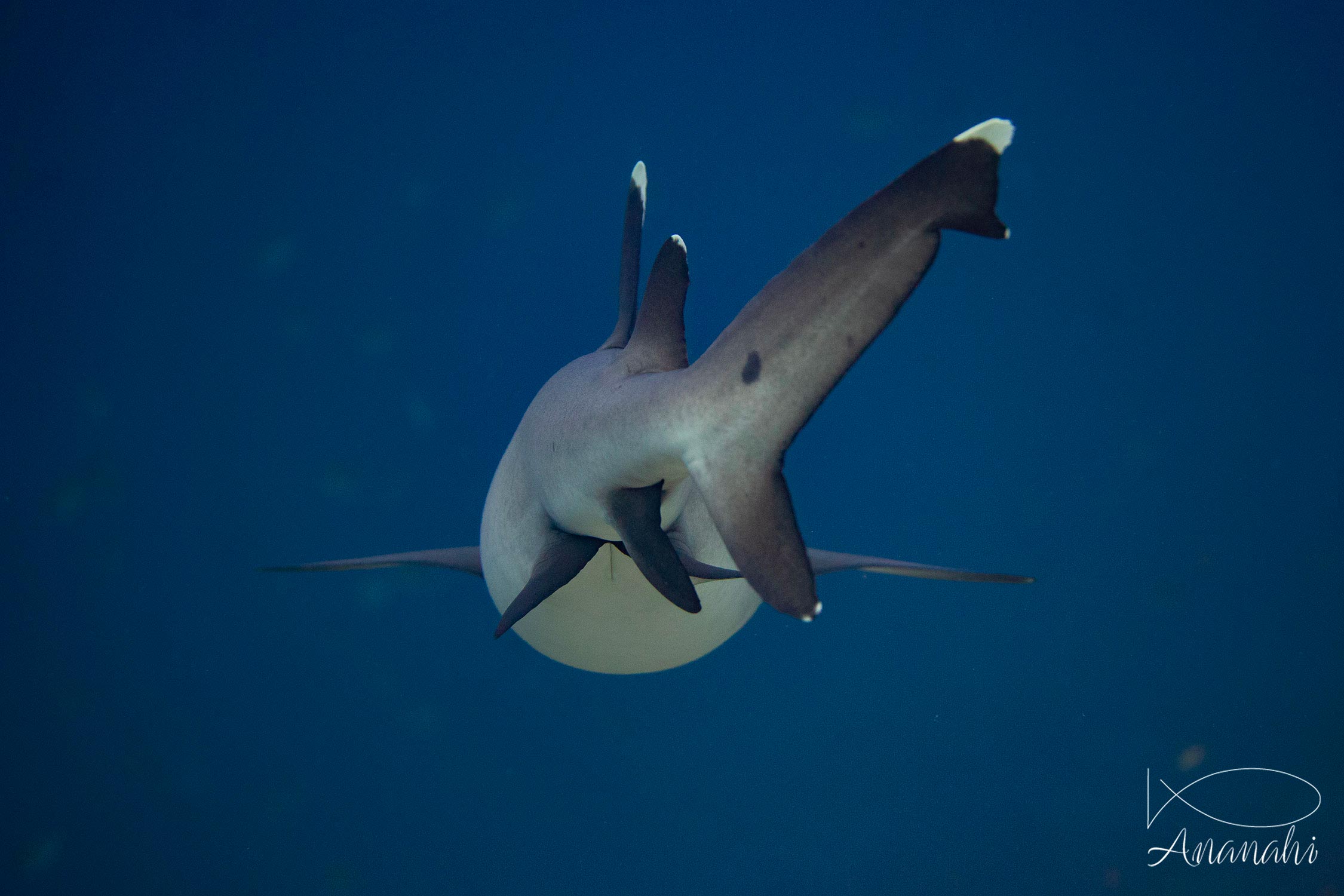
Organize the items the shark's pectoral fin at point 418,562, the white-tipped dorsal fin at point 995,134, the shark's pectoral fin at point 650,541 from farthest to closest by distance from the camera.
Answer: the shark's pectoral fin at point 418,562, the shark's pectoral fin at point 650,541, the white-tipped dorsal fin at point 995,134

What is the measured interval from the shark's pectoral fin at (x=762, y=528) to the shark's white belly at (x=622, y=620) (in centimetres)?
59

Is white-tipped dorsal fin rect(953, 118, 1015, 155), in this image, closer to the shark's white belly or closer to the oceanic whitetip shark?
the oceanic whitetip shark

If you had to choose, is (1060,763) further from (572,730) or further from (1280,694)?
(572,730)

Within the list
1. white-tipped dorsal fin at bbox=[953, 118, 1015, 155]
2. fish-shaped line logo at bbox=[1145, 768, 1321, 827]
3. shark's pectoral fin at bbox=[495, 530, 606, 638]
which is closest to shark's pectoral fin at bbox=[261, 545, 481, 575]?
shark's pectoral fin at bbox=[495, 530, 606, 638]

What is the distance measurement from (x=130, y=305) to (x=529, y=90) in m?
1.64

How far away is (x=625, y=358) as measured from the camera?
3.65 ft

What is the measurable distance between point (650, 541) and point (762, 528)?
0.91ft

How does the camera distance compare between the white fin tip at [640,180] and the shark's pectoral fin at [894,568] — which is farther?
the white fin tip at [640,180]

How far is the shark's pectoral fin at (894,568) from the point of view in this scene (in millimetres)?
1451

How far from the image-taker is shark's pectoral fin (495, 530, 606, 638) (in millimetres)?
1139

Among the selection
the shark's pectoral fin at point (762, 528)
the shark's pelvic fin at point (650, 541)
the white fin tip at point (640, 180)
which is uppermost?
the white fin tip at point (640, 180)

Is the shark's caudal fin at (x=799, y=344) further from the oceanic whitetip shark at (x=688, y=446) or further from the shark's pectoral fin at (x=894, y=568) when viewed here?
the shark's pectoral fin at (x=894, y=568)

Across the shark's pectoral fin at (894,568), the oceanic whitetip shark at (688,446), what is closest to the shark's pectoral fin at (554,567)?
the oceanic whitetip shark at (688,446)

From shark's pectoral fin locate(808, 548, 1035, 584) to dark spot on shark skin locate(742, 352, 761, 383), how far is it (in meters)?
0.69
